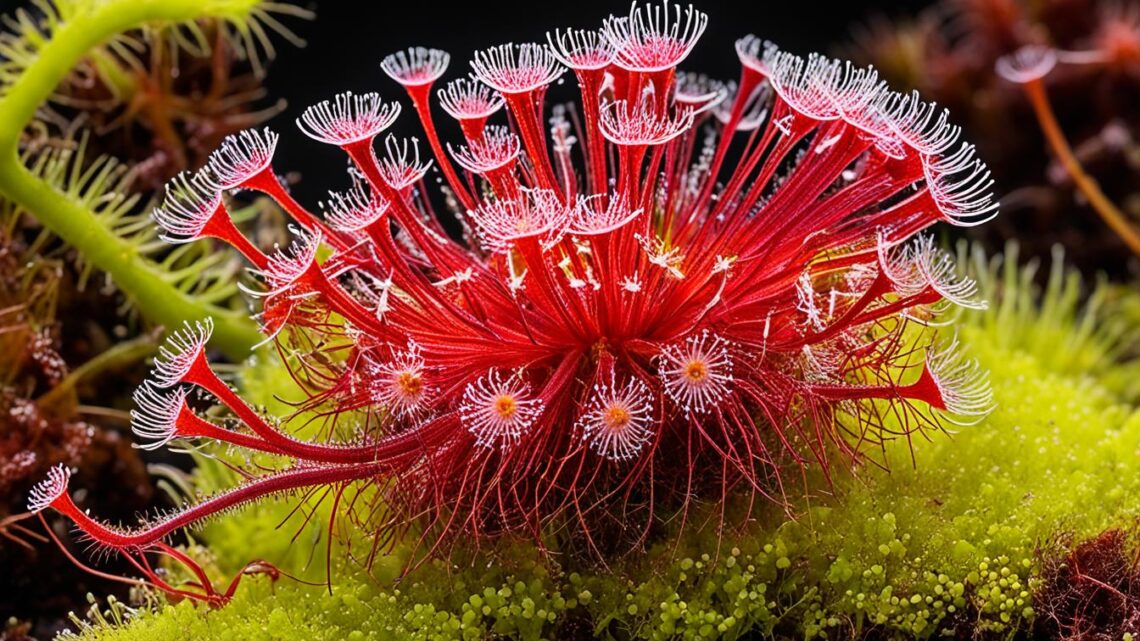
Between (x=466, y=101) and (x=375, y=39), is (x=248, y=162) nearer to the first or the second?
(x=466, y=101)

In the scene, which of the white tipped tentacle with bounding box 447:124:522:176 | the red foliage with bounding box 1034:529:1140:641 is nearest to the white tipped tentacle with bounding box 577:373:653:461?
the white tipped tentacle with bounding box 447:124:522:176

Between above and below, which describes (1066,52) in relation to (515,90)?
above

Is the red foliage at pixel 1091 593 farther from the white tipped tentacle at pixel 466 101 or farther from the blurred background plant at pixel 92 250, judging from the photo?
the blurred background plant at pixel 92 250

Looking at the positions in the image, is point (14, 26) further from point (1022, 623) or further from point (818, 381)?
point (1022, 623)

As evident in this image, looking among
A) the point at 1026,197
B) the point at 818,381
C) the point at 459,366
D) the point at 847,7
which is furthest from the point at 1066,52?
the point at 459,366

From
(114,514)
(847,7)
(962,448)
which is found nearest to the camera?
(962,448)

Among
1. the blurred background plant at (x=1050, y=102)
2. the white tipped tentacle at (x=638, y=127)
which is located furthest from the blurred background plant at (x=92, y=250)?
the blurred background plant at (x=1050, y=102)

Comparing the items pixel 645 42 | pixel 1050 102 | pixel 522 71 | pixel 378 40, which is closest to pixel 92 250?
pixel 522 71
